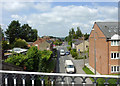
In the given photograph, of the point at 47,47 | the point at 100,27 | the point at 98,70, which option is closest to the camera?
the point at 100,27

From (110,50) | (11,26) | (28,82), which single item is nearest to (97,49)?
(110,50)

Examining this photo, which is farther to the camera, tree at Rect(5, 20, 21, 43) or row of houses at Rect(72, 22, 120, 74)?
tree at Rect(5, 20, 21, 43)

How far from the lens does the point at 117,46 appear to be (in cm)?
1095

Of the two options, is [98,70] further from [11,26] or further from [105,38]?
[11,26]

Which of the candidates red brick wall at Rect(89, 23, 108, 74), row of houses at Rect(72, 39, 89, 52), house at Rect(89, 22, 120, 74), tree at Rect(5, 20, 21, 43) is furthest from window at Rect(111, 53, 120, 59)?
tree at Rect(5, 20, 21, 43)

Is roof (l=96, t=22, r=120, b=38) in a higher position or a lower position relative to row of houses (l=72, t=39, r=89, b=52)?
higher

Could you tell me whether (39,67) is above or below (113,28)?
below

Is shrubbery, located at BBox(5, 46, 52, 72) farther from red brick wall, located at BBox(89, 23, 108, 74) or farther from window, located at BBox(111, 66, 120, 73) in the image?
window, located at BBox(111, 66, 120, 73)

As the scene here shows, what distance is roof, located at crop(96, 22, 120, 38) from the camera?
436 inches

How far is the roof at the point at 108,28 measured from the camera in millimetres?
11084

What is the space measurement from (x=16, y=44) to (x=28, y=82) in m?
23.1

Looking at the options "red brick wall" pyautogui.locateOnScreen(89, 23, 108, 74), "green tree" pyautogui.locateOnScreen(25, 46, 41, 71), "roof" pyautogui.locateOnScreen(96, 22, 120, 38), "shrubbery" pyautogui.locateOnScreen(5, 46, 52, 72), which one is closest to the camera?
"shrubbery" pyautogui.locateOnScreen(5, 46, 52, 72)

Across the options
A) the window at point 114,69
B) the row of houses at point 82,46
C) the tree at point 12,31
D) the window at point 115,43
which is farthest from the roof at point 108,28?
the tree at point 12,31

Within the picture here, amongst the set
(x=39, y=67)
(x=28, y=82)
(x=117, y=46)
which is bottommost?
(x=39, y=67)
